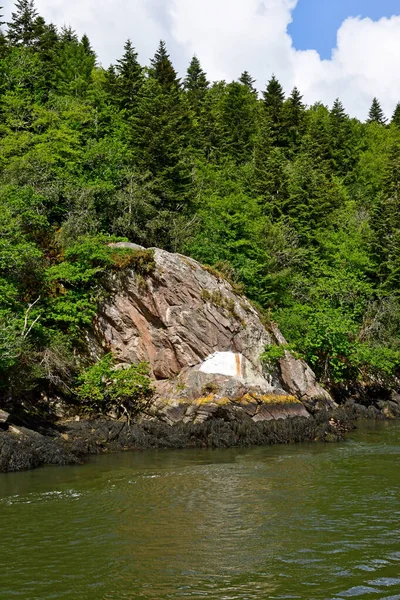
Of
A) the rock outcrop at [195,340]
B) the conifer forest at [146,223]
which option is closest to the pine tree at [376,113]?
the conifer forest at [146,223]

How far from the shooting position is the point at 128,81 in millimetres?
49031

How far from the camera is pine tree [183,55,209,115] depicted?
64.8 meters

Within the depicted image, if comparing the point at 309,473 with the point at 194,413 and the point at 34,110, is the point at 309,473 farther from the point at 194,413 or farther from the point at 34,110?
the point at 34,110

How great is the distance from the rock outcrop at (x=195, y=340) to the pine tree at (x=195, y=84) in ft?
137

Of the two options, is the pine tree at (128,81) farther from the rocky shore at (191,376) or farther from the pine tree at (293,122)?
the rocky shore at (191,376)

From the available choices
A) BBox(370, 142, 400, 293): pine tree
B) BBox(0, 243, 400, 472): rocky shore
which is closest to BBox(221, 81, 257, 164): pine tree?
BBox(370, 142, 400, 293): pine tree

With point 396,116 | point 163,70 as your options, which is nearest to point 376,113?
point 396,116

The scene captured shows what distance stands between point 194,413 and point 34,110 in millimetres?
24128

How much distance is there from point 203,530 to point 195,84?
68089mm

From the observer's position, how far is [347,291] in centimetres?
3556

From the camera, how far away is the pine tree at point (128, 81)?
47.7 meters

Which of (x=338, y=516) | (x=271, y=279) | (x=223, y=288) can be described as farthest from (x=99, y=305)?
(x=338, y=516)

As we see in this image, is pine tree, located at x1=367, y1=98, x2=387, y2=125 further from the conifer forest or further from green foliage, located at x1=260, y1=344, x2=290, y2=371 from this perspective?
green foliage, located at x1=260, y1=344, x2=290, y2=371

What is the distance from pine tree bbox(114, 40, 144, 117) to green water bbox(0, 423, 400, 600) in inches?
1427
